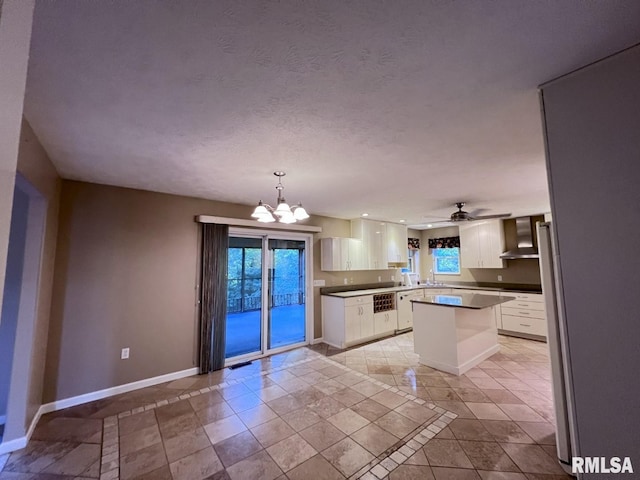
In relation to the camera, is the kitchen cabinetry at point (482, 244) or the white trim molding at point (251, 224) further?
the kitchen cabinetry at point (482, 244)

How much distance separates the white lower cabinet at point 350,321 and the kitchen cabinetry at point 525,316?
7.65 ft

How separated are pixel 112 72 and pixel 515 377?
190 inches

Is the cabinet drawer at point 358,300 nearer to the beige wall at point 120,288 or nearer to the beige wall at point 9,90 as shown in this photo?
the beige wall at point 120,288

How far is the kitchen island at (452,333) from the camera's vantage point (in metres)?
3.58

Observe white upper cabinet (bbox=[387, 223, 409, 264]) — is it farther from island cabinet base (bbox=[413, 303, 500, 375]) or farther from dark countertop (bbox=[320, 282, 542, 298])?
island cabinet base (bbox=[413, 303, 500, 375])

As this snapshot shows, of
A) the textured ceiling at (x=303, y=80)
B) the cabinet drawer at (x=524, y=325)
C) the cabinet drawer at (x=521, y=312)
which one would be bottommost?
the cabinet drawer at (x=524, y=325)

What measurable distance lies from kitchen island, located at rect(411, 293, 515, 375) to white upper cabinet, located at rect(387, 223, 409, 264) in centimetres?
232

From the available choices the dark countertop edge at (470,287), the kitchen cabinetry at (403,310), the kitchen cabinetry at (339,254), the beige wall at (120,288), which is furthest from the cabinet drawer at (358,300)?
the beige wall at (120,288)

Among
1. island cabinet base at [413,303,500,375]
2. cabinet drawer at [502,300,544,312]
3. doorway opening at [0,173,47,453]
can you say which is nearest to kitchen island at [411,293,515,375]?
island cabinet base at [413,303,500,375]

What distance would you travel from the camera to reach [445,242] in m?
7.22

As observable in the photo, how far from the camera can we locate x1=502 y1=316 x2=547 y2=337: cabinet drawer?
486 cm

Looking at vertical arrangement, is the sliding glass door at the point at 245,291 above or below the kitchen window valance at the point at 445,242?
below

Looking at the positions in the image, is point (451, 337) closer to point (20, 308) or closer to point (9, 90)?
point (9, 90)

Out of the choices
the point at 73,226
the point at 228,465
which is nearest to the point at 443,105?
the point at 228,465
